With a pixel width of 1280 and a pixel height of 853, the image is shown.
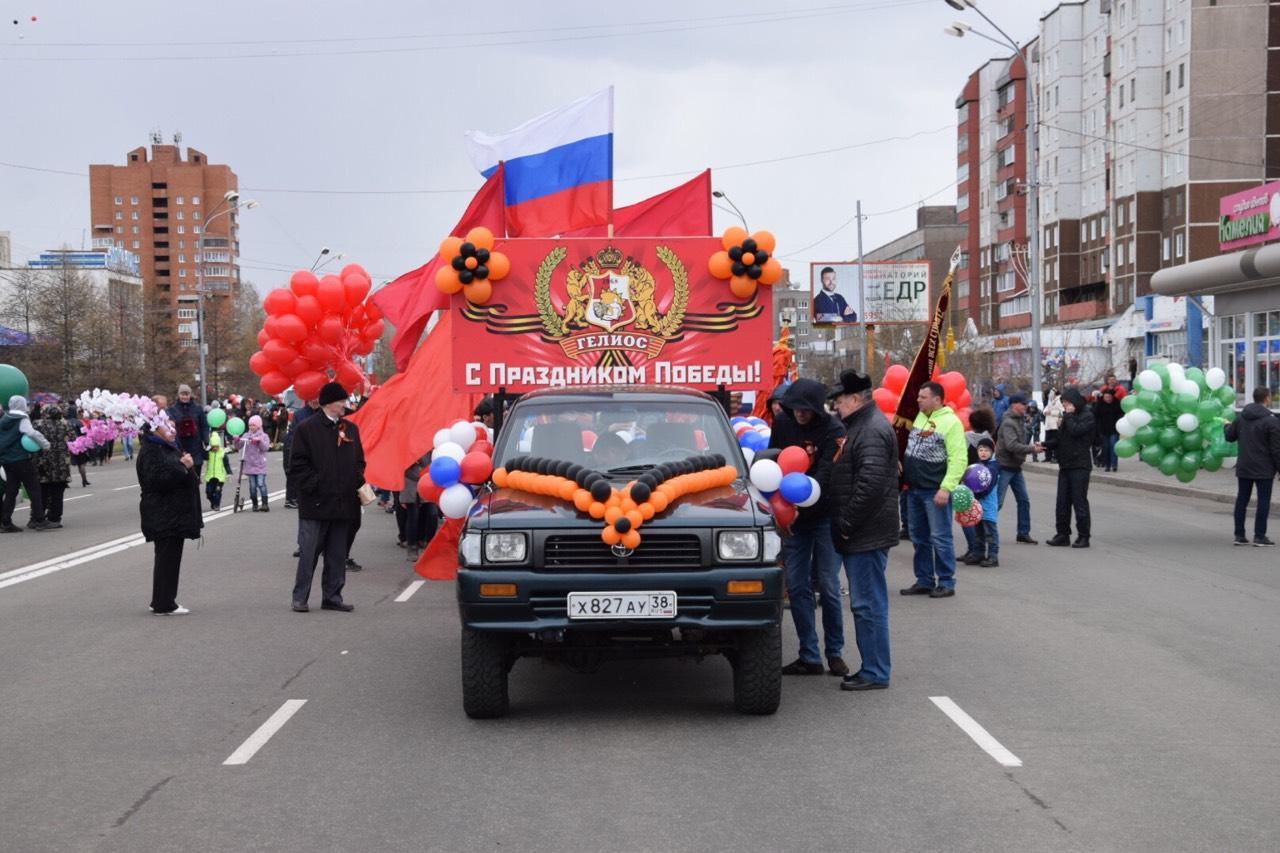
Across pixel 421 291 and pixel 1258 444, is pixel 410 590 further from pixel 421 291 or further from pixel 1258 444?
pixel 1258 444

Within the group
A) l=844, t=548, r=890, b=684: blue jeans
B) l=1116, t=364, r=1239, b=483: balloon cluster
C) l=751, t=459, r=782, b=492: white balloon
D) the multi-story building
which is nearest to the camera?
l=751, t=459, r=782, b=492: white balloon

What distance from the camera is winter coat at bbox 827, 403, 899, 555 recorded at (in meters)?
8.31

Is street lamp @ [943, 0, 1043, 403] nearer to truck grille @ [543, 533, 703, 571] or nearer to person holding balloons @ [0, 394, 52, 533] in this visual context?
person holding balloons @ [0, 394, 52, 533]

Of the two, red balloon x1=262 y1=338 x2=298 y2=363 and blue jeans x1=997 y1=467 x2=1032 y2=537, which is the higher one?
red balloon x1=262 y1=338 x2=298 y2=363

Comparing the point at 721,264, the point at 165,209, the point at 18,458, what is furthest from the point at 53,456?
the point at 165,209

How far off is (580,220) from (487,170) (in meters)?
1.20

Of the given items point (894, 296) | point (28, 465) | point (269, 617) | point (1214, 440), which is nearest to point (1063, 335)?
point (894, 296)

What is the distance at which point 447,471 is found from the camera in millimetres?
8727

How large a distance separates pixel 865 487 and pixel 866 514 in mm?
179

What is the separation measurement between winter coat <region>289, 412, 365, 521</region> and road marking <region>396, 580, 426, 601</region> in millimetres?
1182

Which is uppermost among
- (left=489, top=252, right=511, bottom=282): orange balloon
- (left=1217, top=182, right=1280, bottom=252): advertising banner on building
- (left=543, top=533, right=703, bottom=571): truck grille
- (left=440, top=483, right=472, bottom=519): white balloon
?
(left=1217, top=182, right=1280, bottom=252): advertising banner on building

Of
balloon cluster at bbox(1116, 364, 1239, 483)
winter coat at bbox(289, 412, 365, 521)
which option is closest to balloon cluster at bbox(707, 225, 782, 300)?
winter coat at bbox(289, 412, 365, 521)

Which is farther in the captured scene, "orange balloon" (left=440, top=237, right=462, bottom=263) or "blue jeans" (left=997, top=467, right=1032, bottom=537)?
"blue jeans" (left=997, top=467, right=1032, bottom=537)

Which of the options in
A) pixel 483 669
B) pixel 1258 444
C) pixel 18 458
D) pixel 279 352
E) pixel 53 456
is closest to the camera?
pixel 483 669
